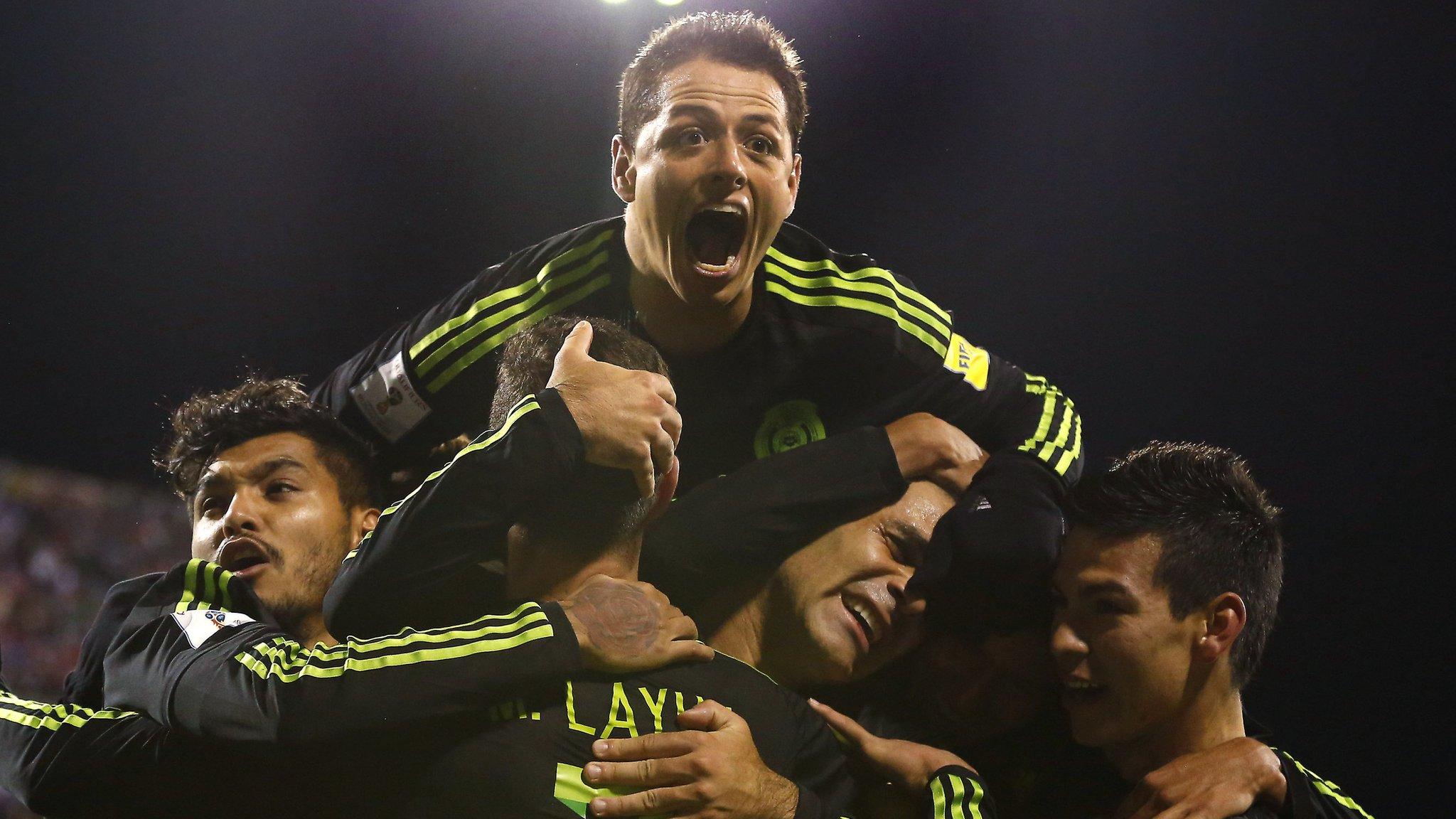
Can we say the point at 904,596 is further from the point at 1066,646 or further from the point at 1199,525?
the point at 1199,525

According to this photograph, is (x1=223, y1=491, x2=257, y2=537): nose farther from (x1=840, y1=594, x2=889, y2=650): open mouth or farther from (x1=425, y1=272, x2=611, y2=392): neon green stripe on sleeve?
(x1=840, y1=594, x2=889, y2=650): open mouth

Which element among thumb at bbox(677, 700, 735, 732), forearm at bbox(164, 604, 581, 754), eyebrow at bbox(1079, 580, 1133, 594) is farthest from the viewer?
eyebrow at bbox(1079, 580, 1133, 594)

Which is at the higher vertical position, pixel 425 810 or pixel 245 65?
pixel 245 65

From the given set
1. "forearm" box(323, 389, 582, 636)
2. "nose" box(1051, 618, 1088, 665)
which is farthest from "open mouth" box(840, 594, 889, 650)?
"forearm" box(323, 389, 582, 636)

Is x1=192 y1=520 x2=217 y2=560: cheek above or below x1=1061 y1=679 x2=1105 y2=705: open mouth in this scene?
above

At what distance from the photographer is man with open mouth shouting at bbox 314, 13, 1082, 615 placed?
180cm

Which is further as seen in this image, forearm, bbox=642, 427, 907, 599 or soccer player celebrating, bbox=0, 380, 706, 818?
forearm, bbox=642, 427, 907, 599

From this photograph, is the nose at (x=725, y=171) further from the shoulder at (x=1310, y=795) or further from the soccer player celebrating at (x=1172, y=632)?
the shoulder at (x=1310, y=795)

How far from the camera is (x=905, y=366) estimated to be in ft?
5.92

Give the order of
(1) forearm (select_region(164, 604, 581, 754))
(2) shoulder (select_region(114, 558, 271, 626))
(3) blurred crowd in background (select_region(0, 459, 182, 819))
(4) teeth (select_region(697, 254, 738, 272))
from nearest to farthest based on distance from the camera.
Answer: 1. (1) forearm (select_region(164, 604, 581, 754))
2. (2) shoulder (select_region(114, 558, 271, 626))
3. (4) teeth (select_region(697, 254, 738, 272))
4. (3) blurred crowd in background (select_region(0, 459, 182, 819))

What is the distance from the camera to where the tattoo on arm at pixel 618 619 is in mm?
1206

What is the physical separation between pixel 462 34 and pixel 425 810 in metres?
2.44

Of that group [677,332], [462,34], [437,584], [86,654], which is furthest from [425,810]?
[462,34]

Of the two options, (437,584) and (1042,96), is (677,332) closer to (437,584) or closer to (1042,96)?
(437,584)
